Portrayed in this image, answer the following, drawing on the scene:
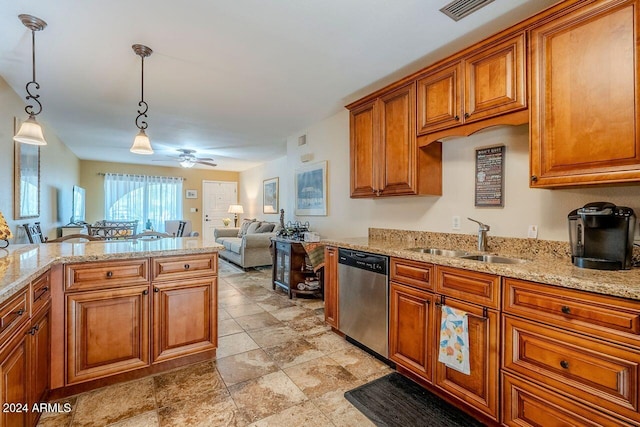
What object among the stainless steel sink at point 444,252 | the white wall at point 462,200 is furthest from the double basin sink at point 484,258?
the white wall at point 462,200

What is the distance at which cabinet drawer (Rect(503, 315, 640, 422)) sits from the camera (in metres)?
1.22

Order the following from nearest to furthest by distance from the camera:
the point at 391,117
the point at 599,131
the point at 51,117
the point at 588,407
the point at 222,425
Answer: the point at 588,407 < the point at 599,131 < the point at 222,425 < the point at 391,117 < the point at 51,117

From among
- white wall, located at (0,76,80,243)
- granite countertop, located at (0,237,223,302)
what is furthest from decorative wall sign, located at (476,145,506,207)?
white wall, located at (0,76,80,243)

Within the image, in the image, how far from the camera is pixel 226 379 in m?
2.18

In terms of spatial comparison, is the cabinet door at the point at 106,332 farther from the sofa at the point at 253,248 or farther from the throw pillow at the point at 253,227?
the throw pillow at the point at 253,227

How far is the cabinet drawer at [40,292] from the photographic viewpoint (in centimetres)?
157

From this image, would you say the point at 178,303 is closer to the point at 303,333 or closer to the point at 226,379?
the point at 226,379

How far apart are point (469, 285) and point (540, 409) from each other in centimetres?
63

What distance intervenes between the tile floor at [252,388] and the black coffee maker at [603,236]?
1.50 meters

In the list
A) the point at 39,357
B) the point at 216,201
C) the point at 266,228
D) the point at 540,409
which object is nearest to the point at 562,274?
the point at 540,409

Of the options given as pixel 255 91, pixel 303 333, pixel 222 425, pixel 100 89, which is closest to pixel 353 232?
pixel 303 333

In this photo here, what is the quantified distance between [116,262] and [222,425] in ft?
3.98

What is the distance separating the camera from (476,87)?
6.91 ft

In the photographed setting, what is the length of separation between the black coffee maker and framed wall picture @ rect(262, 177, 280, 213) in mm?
6006
